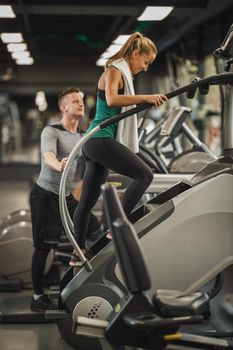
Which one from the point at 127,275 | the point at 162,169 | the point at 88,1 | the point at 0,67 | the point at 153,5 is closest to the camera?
the point at 127,275

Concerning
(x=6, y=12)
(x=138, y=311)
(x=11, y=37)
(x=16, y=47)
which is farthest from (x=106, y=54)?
(x=138, y=311)

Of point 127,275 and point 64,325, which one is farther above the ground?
point 127,275

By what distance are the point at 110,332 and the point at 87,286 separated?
0.63 meters

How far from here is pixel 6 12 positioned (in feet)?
24.6

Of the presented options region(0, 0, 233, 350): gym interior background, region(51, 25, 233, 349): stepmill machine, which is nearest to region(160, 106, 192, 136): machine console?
region(0, 0, 233, 350): gym interior background

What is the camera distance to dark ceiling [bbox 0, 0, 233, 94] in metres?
7.69

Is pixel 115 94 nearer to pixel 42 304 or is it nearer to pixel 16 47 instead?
pixel 42 304

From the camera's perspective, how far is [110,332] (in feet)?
10.1

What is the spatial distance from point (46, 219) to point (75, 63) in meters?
10.9

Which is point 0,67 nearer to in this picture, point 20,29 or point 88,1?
point 20,29

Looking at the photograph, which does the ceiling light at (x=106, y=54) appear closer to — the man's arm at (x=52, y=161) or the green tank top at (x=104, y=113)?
the man's arm at (x=52, y=161)

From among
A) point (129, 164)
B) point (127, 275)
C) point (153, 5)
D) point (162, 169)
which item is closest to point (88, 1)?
point (153, 5)

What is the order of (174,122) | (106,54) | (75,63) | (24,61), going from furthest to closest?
(75,63) < (24,61) < (106,54) < (174,122)

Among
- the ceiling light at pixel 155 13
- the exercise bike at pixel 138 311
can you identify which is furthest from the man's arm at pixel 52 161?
the ceiling light at pixel 155 13
